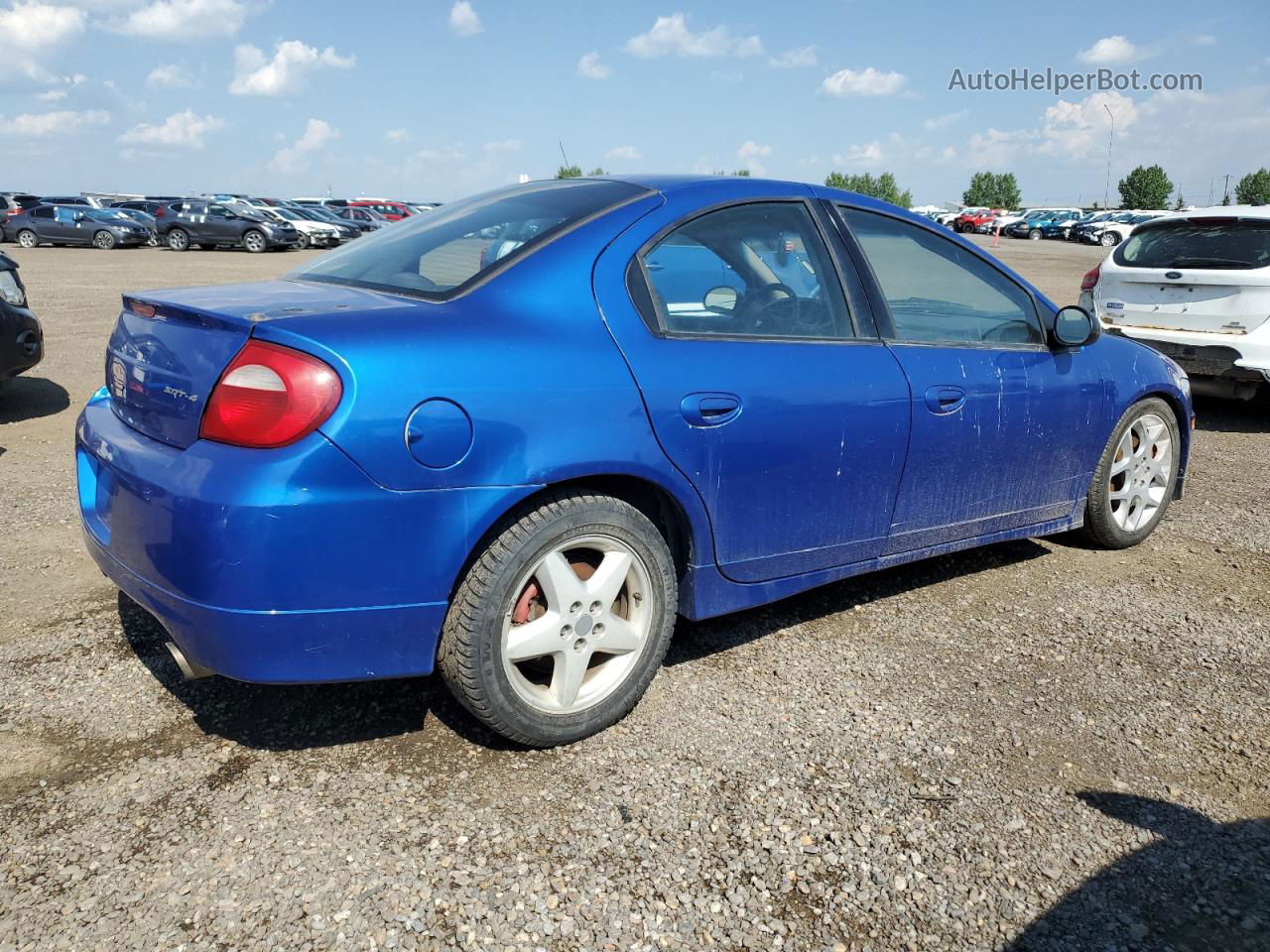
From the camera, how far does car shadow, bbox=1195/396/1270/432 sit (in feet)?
24.3

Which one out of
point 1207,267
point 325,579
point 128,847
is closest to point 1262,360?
point 1207,267

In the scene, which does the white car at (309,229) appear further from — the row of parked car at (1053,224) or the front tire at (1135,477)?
the row of parked car at (1053,224)

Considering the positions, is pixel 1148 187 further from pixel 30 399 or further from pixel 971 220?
pixel 30 399

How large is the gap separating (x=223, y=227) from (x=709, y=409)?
29.6 m

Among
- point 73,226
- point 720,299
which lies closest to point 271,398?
point 720,299

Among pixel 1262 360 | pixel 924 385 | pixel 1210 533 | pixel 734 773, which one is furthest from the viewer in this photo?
pixel 1262 360

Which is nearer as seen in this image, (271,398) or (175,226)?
(271,398)

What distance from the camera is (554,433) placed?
8.24 ft

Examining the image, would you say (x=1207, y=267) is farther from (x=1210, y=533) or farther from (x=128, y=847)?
(x=128, y=847)

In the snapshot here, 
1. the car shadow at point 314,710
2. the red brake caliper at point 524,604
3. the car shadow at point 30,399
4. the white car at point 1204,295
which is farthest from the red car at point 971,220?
the red brake caliper at point 524,604

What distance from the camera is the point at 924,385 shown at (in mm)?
3334

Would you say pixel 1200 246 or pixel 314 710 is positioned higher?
pixel 1200 246

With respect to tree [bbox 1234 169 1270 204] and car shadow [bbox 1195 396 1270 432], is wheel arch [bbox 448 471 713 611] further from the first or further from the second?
tree [bbox 1234 169 1270 204]

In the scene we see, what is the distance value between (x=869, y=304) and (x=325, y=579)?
199 cm
